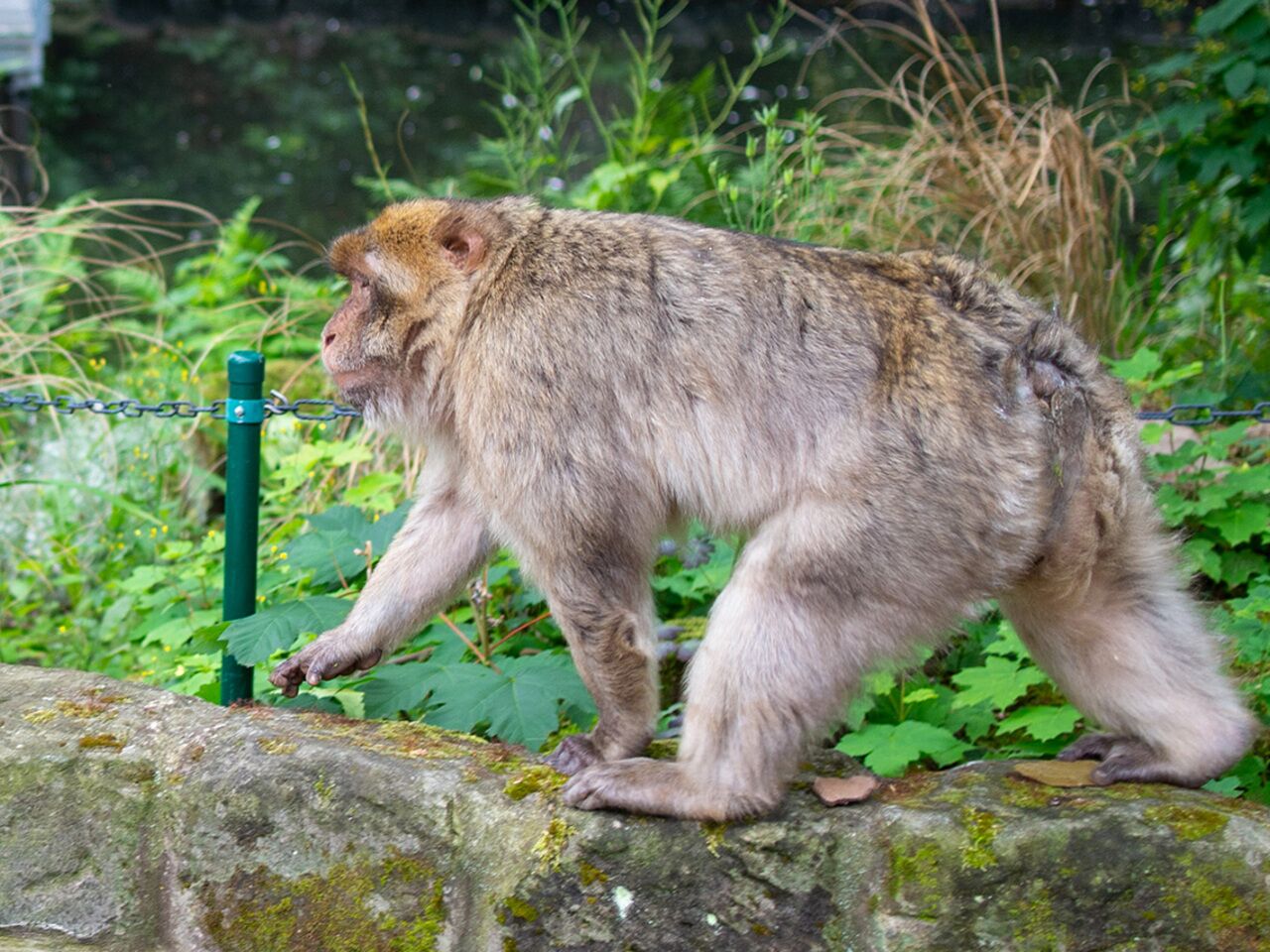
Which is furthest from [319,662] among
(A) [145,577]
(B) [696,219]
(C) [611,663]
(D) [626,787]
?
(B) [696,219]

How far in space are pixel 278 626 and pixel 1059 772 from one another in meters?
1.67

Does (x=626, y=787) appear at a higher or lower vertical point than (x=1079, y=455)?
lower

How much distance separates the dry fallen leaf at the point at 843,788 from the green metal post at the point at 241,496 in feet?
4.55

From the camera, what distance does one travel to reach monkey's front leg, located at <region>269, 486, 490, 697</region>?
3137 millimetres

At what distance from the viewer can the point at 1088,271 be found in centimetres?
595

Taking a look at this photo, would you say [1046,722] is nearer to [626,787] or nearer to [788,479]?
[788,479]

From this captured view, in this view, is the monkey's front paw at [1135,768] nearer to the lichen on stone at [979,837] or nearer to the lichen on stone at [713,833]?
the lichen on stone at [979,837]

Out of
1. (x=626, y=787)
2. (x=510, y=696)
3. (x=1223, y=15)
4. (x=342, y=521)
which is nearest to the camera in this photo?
(x=626, y=787)

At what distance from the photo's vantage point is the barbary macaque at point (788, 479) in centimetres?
260

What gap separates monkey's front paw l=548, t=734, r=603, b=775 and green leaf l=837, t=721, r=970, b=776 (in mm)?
606

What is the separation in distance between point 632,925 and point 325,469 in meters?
2.88

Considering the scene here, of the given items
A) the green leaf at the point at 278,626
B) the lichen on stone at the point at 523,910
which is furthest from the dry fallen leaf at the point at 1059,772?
the green leaf at the point at 278,626

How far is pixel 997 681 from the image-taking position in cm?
336

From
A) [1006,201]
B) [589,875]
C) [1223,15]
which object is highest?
[1223,15]
